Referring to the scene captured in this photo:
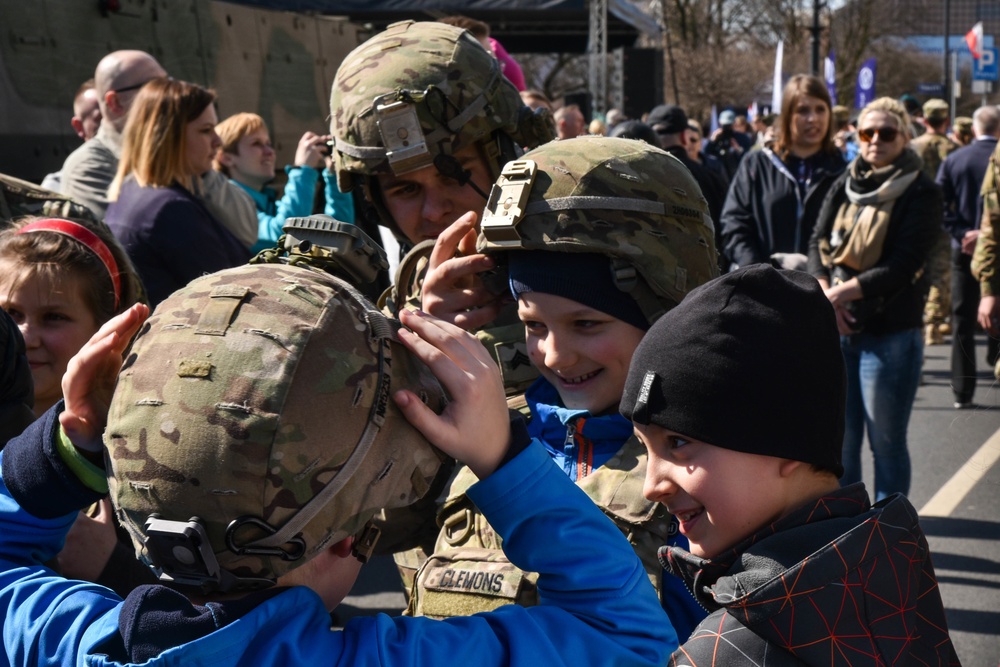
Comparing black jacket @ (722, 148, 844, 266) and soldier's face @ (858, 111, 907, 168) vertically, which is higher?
soldier's face @ (858, 111, 907, 168)

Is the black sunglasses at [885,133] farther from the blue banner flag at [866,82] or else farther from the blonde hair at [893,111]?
the blue banner flag at [866,82]

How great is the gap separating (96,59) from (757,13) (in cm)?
4479

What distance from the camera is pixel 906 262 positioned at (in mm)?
5551

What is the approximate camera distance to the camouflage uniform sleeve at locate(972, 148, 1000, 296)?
6285mm

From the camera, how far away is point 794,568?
1.71 metres

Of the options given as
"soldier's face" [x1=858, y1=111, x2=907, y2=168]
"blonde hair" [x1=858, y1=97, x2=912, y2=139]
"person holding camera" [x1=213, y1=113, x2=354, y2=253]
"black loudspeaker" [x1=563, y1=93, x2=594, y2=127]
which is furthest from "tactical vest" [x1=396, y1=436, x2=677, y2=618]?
"black loudspeaker" [x1=563, y1=93, x2=594, y2=127]

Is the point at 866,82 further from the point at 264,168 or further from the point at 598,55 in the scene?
the point at 264,168

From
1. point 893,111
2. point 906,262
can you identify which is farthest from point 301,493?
point 893,111

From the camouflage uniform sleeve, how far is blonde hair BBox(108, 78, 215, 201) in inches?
175

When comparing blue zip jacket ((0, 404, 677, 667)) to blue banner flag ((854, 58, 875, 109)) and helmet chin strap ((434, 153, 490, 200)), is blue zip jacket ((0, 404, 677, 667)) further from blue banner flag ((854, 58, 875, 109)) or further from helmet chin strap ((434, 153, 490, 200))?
blue banner flag ((854, 58, 875, 109))

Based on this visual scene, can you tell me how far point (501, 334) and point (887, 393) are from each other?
11.4 ft

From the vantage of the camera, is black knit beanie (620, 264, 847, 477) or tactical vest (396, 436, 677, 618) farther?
tactical vest (396, 436, 677, 618)

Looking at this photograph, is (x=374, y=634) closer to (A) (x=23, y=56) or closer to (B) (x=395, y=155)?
(B) (x=395, y=155)

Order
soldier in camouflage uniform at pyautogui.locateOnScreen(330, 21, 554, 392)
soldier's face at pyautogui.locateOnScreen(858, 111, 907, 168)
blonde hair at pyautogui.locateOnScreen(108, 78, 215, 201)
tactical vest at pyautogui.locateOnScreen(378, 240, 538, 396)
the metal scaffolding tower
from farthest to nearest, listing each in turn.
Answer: the metal scaffolding tower < soldier's face at pyautogui.locateOnScreen(858, 111, 907, 168) < blonde hair at pyautogui.locateOnScreen(108, 78, 215, 201) < soldier in camouflage uniform at pyautogui.locateOnScreen(330, 21, 554, 392) < tactical vest at pyautogui.locateOnScreen(378, 240, 538, 396)
